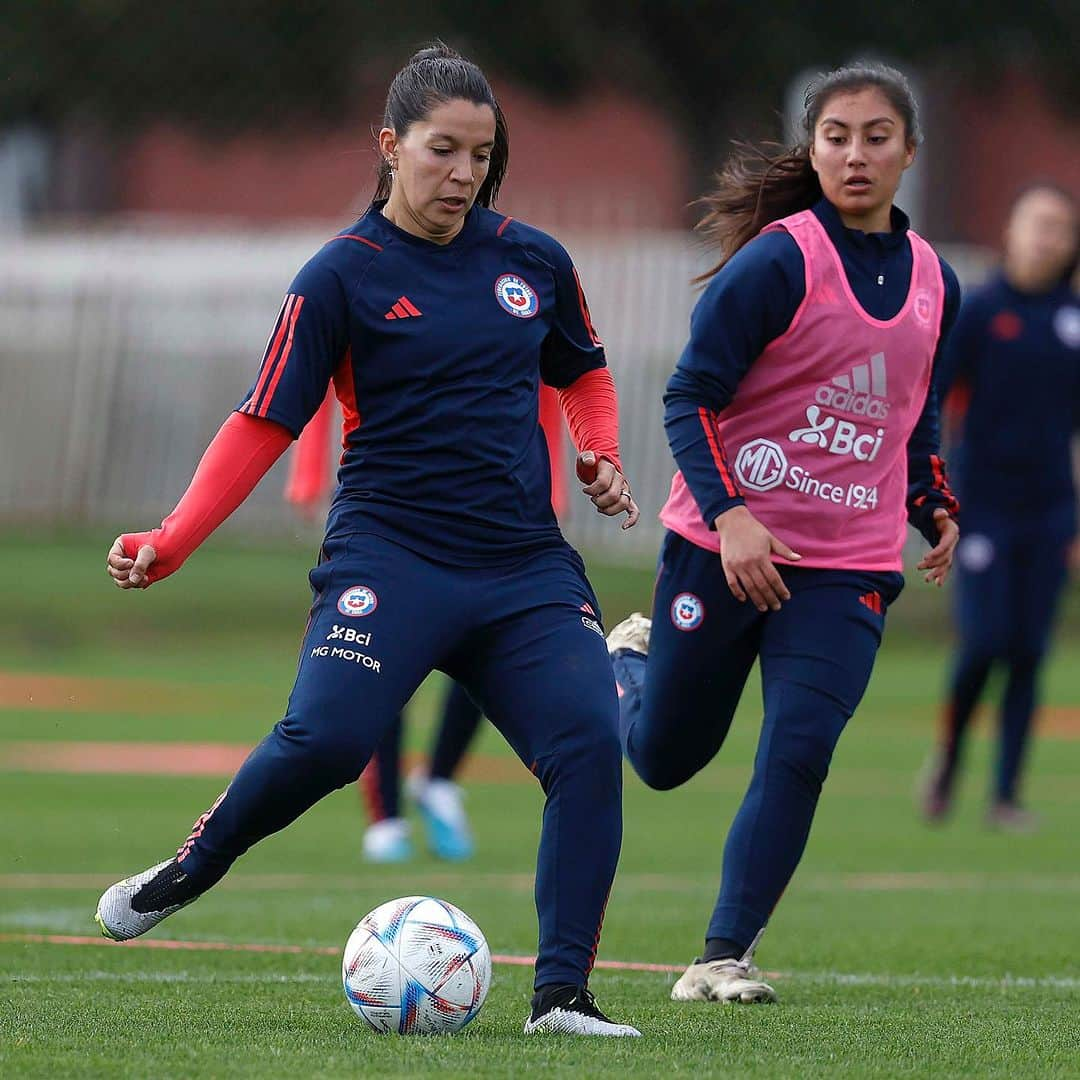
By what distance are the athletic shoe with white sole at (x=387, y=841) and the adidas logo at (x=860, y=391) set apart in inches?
163

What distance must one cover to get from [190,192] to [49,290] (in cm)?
1171

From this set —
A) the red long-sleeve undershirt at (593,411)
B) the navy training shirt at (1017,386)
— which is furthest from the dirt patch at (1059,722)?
the red long-sleeve undershirt at (593,411)

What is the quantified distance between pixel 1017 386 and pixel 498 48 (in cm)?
1393

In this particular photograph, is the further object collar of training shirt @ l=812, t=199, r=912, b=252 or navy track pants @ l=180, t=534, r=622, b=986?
collar of training shirt @ l=812, t=199, r=912, b=252

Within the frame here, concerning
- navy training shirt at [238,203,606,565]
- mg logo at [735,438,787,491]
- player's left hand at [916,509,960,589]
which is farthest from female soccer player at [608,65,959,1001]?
navy training shirt at [238,203,606,565]

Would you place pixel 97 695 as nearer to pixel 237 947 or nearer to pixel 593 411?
pixel 237 947

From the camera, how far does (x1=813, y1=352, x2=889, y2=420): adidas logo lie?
613 cm

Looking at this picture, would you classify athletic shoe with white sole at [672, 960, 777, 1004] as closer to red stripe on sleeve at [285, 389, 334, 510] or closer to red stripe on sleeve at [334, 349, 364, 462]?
red stripe on sleeve at [334, 349, 364, 462]

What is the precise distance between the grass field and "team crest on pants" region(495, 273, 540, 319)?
5.47ft

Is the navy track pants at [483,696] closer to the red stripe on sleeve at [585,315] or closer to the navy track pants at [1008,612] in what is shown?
the red stripe on sleeve at [585,315]

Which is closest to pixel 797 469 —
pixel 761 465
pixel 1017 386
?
pixel 761 465

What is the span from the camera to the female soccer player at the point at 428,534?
536 centimetres

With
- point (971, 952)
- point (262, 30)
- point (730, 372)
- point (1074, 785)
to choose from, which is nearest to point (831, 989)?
point (971, 952)

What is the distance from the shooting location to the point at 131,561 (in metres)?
5.30
